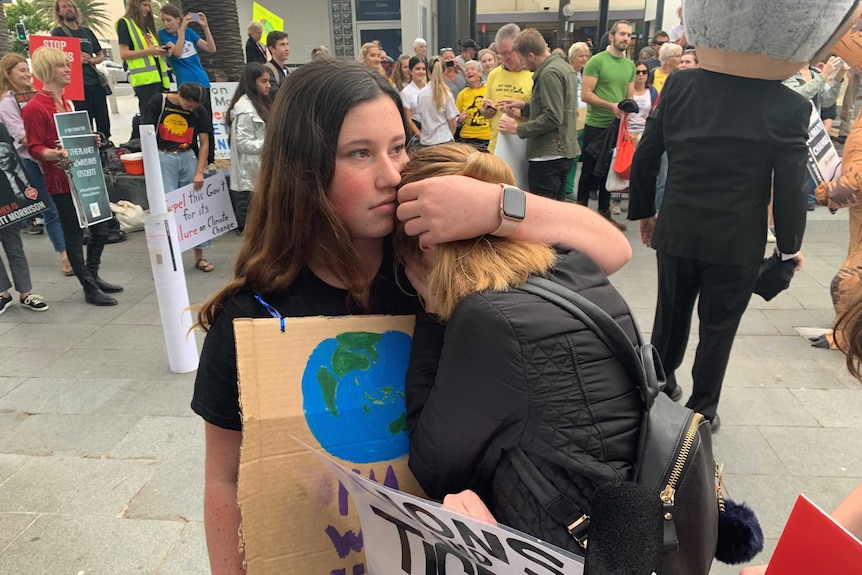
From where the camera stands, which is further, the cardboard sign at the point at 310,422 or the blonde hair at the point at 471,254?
the cardboard sign at the point at 310,422

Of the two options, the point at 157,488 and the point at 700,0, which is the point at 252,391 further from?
the point at 700,0

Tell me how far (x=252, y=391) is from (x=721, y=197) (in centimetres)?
243

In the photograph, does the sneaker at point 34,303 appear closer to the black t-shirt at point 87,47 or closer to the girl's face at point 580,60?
the black t-shirt at point 87,47

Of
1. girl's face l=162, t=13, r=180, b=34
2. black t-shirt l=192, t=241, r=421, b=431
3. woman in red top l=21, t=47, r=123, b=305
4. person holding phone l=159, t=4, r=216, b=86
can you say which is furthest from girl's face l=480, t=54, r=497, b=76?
black t-shirt l=192, t=241, r=421, b=431

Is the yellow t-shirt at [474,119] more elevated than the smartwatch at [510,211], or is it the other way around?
the smartwatch at [510,211]

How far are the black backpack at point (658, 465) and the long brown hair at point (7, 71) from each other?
19.9 ft

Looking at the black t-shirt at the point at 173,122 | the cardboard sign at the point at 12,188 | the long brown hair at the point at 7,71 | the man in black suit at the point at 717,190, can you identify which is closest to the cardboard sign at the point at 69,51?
the long brown hair at the point at 7,71

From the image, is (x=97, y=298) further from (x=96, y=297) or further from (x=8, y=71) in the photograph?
(x=8, y=71)

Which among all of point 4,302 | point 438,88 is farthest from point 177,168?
point 438,88

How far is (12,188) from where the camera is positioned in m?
4.60

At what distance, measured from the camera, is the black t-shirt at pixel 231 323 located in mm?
1170

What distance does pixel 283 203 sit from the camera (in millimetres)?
1193

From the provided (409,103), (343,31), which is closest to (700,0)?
(409,103)

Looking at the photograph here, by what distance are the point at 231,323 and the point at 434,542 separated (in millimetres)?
560
